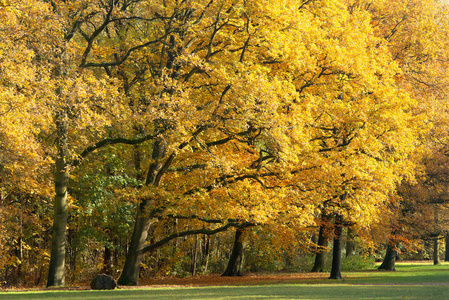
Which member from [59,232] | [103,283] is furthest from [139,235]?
[103,283]

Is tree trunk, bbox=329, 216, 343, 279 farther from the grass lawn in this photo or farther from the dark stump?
the dark stump

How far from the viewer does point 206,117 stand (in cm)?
1994

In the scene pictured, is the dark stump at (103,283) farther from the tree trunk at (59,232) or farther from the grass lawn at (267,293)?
the tree trunk at (59,232)

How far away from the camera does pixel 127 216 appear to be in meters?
28.0

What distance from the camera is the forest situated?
19.0m

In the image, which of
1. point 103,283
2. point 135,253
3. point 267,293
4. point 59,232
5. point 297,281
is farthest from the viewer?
point 297,281

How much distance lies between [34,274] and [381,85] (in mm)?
22570

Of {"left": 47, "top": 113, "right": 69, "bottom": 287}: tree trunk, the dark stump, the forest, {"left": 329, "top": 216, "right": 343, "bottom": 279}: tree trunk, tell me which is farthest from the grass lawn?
{"left": 329, "top": 216, "right": 343, "bottom": 279}: tree trunk

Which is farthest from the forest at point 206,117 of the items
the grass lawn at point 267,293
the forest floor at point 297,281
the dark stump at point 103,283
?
the dark stump at point 103,283

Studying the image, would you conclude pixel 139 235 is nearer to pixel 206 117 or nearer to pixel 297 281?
pixel 206 117

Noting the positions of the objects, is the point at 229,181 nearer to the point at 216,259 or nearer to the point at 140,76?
the point at 140,76

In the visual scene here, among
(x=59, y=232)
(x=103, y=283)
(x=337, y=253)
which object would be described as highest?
(x=59, y=232)

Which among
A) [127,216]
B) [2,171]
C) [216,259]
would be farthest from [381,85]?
[216,259]

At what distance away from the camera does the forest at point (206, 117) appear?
18953 millimetres
